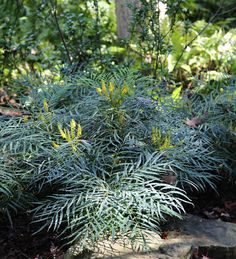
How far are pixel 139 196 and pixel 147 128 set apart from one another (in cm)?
74

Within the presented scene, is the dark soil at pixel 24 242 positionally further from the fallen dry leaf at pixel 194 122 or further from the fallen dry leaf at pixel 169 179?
the fallen dry leaf at pixel 194 122

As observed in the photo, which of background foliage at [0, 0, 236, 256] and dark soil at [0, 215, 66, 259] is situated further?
dark soil at [0, 215, 66, 259]

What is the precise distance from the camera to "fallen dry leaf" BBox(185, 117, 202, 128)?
11.8 ft

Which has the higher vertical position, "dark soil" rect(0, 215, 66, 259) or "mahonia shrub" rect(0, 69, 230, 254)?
"mahonia shrub" rect(0, 69, 230, 254)

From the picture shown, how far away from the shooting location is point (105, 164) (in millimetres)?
2973

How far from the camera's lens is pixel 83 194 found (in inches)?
110

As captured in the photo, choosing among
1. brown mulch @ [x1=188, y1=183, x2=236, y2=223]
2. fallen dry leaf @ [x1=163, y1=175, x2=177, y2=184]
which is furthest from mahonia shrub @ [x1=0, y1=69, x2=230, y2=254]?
brown mulch @ [x1=188, y1=183, x2=236, y2=223]

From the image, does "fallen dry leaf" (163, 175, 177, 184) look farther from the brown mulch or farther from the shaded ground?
the brown mulch

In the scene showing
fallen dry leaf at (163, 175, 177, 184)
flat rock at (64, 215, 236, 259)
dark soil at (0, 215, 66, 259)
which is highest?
fallen dry leaf at (163, 175, 177, 184)

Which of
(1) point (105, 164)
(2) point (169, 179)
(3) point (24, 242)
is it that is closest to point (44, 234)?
(3) point (24, 242)

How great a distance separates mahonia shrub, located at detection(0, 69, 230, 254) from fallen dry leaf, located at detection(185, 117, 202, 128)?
1.8 inches

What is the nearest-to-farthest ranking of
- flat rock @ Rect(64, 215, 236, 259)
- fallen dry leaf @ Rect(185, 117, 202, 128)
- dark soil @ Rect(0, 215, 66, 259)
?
flat rock @ Rect(64, 215, 236, 259) → dark soil @ Rect(0, 215, 66, 259) → fallen dry leaf @ Rect(185, 117, 202, 128)

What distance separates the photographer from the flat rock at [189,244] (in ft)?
8.61

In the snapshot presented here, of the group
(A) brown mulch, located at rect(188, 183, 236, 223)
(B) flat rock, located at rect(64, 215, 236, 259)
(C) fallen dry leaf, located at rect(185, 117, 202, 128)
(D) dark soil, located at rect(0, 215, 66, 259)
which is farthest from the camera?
(C) fallen dry leaf, located at rect(185, 117, 202, 128)
